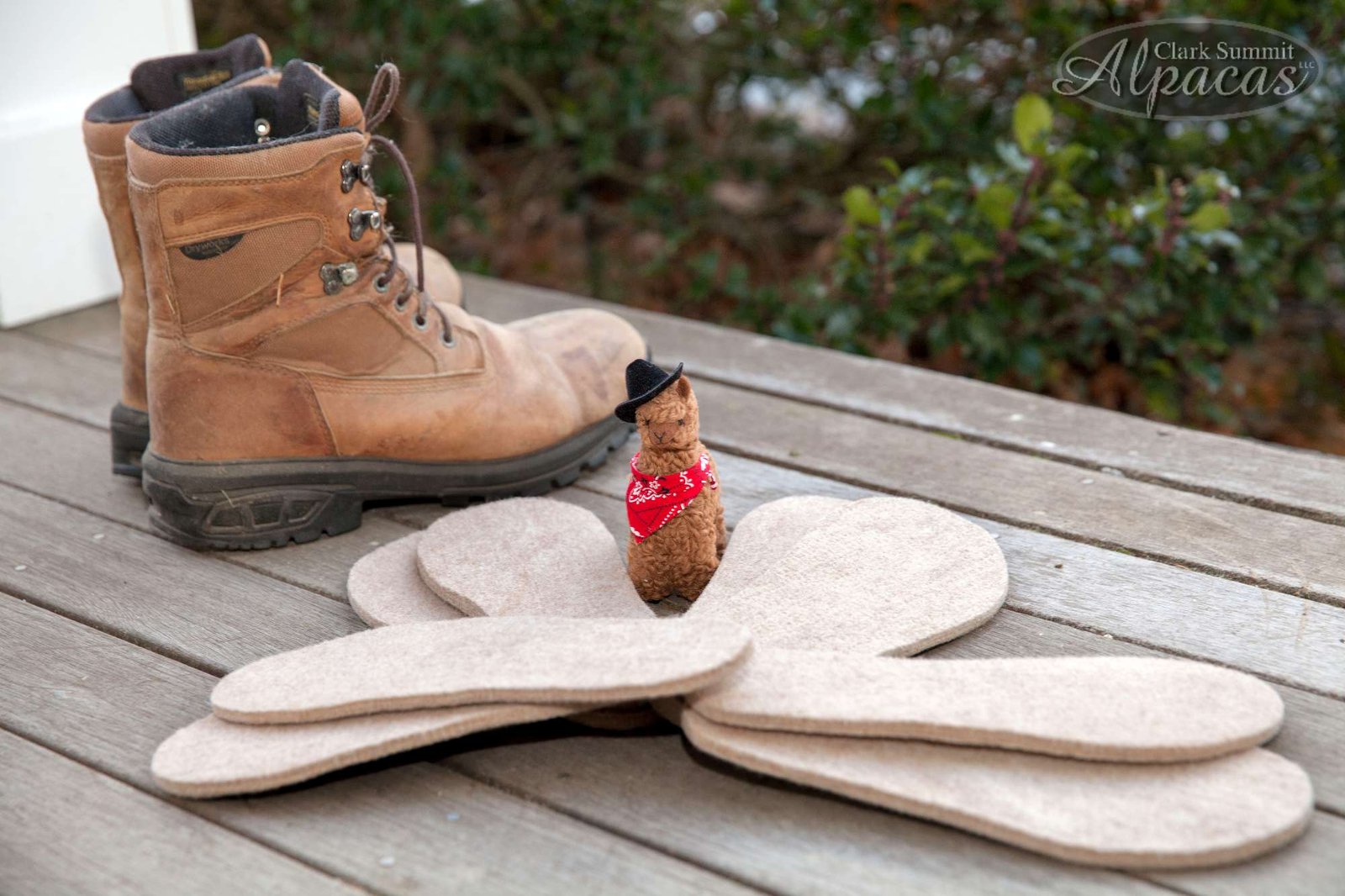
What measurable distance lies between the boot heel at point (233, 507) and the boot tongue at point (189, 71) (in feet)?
1.60

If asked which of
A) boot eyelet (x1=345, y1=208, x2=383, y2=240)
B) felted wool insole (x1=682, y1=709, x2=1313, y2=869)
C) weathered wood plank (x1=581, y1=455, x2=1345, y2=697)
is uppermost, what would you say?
boot eyelet (x1=345, y1=208, x2=383, y2=240)

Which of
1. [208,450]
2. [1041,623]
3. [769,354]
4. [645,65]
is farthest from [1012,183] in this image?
[208,450]

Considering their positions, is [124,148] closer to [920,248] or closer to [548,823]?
[548,823]

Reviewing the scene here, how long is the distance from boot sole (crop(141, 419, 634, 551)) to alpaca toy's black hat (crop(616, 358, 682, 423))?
36cm

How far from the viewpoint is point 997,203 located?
7.12 ft

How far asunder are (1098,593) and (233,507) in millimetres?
1008

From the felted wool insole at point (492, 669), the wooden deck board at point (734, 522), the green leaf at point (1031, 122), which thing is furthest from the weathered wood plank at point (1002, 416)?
the felted wool insole at point (492, 669)

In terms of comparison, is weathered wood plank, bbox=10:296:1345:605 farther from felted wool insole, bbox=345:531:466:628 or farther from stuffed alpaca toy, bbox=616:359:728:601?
felted wool insole, bbox=345:531:466:628

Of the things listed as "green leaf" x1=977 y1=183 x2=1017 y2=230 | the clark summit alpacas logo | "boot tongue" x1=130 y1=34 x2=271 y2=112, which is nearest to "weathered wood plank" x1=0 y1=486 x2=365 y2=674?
"boot tongue" x1=130 y1=34 x2=271 y2=112

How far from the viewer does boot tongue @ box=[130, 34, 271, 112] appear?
1.65m

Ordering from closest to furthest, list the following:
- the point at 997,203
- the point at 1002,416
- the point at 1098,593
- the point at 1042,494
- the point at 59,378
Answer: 1. the point at 1098,593
2. the point at 1042,494
3. the point at 1002,416
4. the point at 59,378
5. the point at 997,203

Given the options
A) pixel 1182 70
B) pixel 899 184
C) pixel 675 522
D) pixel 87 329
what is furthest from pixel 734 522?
pixel 1182 70

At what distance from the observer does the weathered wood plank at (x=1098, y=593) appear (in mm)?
1239

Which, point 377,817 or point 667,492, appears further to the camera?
point 667,492
